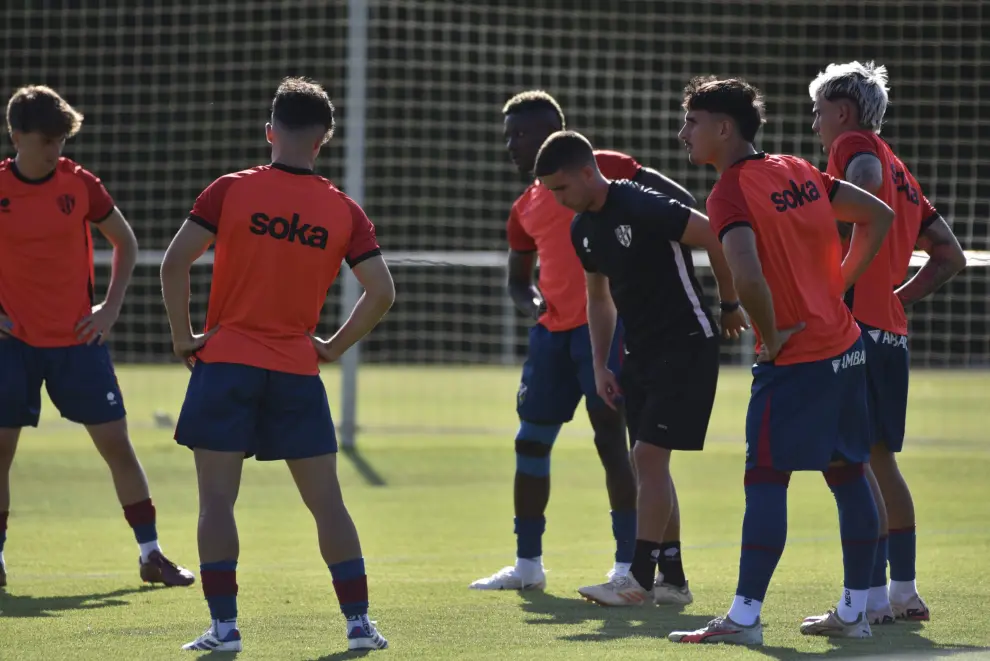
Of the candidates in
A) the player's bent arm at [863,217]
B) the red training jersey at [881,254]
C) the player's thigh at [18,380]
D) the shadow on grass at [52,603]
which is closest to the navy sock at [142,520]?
the shadow on grass at [52,603]

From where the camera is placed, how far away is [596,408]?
6.25 metres

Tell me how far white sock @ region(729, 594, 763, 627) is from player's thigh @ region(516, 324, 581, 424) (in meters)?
1.85

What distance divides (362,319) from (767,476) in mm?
1296

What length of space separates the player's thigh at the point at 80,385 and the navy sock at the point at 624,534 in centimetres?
203

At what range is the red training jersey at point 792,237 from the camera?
4617 mm

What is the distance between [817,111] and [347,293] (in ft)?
23.9

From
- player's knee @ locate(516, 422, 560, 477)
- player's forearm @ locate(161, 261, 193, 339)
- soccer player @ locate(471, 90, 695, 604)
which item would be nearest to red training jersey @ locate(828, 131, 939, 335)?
soccer player @ locate(471, 90, 695, 604)

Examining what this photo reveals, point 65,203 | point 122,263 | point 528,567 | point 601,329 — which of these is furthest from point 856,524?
point 65,203

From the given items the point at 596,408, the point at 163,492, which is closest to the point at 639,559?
the point at 596,408

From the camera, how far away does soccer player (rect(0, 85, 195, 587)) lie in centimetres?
612

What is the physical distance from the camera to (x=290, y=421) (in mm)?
4676

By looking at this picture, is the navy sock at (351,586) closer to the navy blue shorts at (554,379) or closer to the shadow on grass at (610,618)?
the shadow on grass at (610,618)

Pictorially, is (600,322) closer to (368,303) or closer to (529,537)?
(529,537)

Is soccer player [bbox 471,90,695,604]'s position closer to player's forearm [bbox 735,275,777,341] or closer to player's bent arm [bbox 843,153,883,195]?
player's bent arm [bbox 843,153,883,195]
